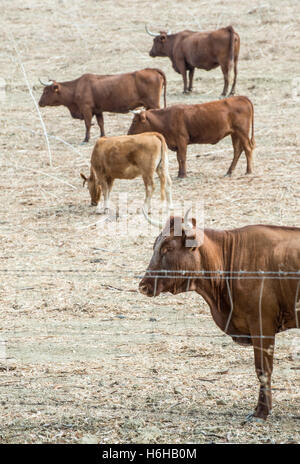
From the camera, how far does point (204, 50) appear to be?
17.8 m

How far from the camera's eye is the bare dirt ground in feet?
17.4

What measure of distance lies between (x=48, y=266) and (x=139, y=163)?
256cm

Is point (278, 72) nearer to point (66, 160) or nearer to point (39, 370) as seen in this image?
point (66, 160)

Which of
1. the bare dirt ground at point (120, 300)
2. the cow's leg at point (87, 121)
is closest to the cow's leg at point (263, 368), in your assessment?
the bare dirt ground at point (120, 300)

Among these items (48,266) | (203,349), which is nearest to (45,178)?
(48,266)

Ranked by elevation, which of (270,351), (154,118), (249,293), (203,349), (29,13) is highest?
(249,293)

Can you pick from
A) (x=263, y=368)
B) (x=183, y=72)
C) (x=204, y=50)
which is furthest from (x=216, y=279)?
(x=183, y=72)

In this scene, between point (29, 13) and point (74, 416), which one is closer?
point (74, 416)

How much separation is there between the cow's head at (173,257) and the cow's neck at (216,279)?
0.06 metres

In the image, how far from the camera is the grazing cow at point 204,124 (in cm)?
1223

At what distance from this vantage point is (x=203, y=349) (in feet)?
21.5

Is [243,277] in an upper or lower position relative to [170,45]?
upper

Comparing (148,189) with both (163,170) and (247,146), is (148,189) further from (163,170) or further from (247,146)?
(247,146)

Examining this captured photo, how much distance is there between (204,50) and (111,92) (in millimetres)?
3188
